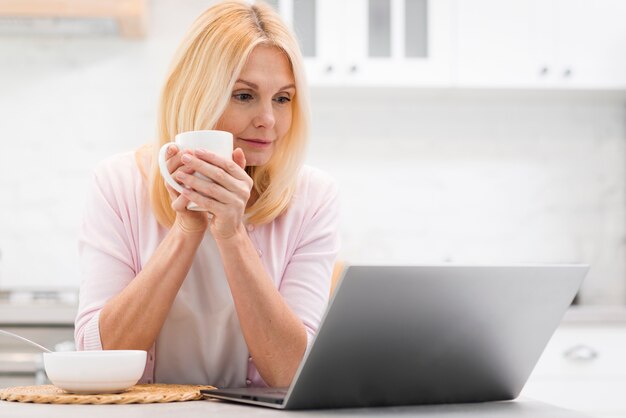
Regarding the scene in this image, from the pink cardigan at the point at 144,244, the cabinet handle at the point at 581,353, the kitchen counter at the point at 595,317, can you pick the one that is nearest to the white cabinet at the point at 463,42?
the kitchen counter at the point at 595,317

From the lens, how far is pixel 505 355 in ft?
3.52

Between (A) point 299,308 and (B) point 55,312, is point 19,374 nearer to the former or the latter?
(B) point 55,312

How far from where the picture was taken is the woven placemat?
40.4 inches

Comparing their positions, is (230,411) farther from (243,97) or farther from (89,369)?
(243,97)

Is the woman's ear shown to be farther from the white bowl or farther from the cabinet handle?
the cabinet handle

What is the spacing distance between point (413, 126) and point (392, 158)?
150 mm

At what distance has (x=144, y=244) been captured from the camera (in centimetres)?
152

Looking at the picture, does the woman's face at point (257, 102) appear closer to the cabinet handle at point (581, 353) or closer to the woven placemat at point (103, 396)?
the woven placemat at point (103, 396)

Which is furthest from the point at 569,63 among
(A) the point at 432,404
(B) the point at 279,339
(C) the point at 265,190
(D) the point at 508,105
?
(A) the point at 432,404

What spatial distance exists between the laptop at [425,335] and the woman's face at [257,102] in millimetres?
546

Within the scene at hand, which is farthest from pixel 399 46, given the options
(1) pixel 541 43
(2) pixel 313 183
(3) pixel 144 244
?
(3) pixel 144 244

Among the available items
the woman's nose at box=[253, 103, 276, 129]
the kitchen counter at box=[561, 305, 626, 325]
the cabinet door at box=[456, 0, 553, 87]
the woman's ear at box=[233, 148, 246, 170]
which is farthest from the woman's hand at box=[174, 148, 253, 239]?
the cabinet door at box=[456, 0, 553, 87]

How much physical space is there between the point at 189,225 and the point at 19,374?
4.89 ft

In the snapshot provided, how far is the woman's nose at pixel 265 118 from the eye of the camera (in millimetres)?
1513
